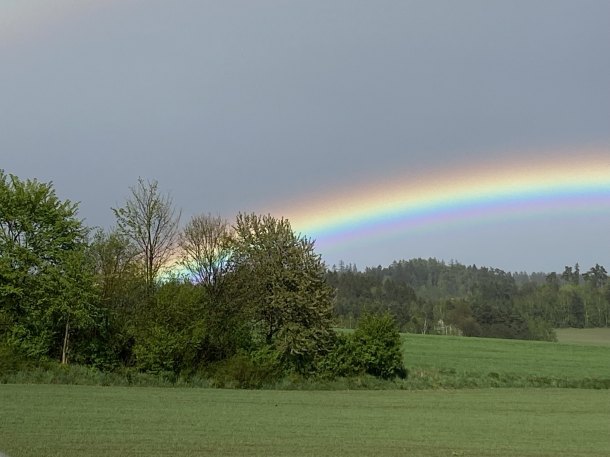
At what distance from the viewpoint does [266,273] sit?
149ft

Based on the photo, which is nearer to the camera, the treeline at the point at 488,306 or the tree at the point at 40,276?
the tree at the point at 40,276

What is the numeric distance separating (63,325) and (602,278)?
17758 cm

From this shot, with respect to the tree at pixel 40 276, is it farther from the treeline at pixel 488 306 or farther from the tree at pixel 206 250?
the treeline at pixel 488 306

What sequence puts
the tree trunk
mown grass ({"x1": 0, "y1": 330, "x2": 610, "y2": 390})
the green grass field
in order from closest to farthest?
mown grass ({"x1": 0, "y1": 330, "x2": 610, "y2": 390}) → the tree trunk → the green grass field

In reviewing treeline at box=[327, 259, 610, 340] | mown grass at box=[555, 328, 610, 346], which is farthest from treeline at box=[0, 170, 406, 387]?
mown grass at box=[555, 328, 610, 346]

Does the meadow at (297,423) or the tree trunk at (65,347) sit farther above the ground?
the tree trunk at (65,347)

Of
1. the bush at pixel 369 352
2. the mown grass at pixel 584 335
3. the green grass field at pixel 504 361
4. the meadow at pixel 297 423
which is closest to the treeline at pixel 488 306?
the mown grass at pixel 584 335

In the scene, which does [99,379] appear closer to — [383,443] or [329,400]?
[329,400]

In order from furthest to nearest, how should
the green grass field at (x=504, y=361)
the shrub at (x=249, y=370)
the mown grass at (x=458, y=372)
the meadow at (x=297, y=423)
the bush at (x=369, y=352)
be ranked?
1. the green grass field at (x=504, y=361)
2. the bush at (x=369, y=352)
3. the shrub at (x=249, y=370)
4. the mown grass at (x=458, y=372)
5. the meadow at (x=297, y=423)

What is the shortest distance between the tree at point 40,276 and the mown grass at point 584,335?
9505cm

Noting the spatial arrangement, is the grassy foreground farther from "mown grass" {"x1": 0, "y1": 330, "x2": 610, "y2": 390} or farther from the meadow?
"mown grass" {"x1": 0, "y1": 330, "x2": 610, "y2": 390}

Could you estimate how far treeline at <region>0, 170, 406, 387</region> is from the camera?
A: 134 feet

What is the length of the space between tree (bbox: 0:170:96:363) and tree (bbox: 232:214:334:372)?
11070 millimetres

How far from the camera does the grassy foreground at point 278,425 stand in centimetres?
1423
